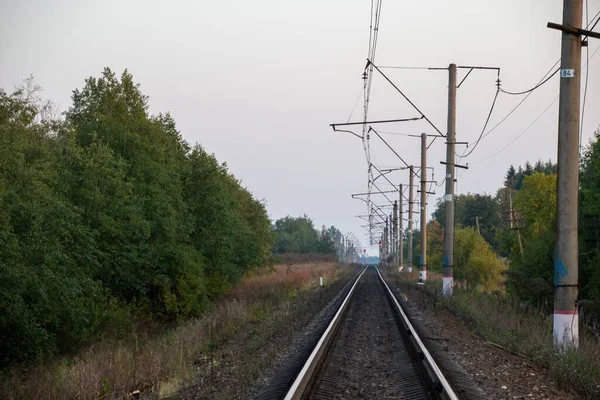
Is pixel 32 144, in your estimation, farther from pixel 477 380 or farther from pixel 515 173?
pixel 515 173

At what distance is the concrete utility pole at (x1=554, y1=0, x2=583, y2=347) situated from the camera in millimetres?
12633

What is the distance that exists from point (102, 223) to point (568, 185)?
18.7 meters

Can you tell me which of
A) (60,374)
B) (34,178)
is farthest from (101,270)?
(60,374)

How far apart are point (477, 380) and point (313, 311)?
13.9m

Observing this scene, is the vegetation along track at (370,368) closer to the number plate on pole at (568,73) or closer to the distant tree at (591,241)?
the number plate on pole at (568,73)

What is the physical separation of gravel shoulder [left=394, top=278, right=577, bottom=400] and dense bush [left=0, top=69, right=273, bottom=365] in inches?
460

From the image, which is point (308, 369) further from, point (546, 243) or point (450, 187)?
point (546, 243)

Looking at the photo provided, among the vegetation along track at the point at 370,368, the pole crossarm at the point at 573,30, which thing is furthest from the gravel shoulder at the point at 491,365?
the pole crossarm at the point at 573,30

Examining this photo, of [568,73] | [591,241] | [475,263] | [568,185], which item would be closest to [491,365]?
[568,185]

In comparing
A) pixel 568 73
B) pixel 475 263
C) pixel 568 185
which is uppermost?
pixel 568 73

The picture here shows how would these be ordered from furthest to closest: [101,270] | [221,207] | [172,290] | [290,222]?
[290,222]
[221,207]
[172,290]
[101,270]

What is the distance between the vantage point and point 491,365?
11.3 m

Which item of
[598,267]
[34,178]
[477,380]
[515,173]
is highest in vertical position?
[515,173]

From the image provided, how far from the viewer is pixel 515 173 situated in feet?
510
